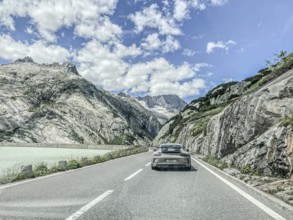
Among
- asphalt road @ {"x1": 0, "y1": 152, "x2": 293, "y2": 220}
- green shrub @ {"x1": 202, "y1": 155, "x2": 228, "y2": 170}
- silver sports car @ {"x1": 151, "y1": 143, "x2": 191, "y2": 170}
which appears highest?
silver sports car @ {"x1": 151, "y1": 143, "x2": 191, "y2": 170}

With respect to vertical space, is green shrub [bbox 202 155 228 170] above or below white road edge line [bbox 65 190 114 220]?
above

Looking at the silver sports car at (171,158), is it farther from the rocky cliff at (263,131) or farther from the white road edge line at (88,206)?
the white road edge line at (88,206)

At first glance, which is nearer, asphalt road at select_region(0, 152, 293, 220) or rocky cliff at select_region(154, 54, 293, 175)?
asphalt road at select_region(0, 152, 293, 220)

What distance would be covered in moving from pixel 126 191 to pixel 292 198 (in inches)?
179

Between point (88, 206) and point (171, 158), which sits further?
point (171, 158)

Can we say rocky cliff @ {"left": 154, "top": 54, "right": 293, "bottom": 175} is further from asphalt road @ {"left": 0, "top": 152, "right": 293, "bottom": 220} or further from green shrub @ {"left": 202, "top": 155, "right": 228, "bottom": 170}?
asphalt road @ {"left": 0, "top": 152, "right": 293, "bottom": 220}

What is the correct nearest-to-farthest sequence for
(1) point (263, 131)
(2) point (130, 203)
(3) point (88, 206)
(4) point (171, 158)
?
1. (3) point (88, 206)
2. (2) point (130, 203)
3. (4) point (171, 158)
4. (1) point (263, 131)

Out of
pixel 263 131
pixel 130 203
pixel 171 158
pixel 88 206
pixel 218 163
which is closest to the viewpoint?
pixel 88 206

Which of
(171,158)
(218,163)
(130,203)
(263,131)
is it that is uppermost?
(263,131)

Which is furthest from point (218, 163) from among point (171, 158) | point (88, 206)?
point (88, 206)

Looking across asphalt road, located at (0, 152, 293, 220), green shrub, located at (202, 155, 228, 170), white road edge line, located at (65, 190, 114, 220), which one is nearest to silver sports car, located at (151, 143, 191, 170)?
green shrub, located at (202, 155, 228, 170)

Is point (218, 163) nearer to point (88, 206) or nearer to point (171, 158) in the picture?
point (171, 158)

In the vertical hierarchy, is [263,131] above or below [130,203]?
above

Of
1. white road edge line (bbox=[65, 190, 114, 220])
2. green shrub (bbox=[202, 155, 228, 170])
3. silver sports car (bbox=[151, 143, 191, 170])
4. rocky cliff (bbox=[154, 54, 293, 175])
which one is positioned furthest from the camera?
green shrub (bbox=[202, 155, 228, 170])
